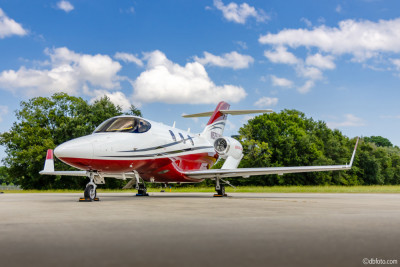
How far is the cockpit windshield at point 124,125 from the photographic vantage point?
13742 millimetres

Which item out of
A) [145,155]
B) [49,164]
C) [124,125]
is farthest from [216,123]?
[49,164]

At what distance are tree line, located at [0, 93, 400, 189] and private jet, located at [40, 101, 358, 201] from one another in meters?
24.6

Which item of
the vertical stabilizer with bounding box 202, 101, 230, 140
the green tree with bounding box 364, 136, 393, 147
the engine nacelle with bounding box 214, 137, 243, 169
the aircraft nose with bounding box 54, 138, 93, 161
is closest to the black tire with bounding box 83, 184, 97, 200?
the aircraft nose with bounding box 54, 138, 93, 161

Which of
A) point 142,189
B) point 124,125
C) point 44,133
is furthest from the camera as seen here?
point 44,133

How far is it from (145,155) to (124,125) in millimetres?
1493

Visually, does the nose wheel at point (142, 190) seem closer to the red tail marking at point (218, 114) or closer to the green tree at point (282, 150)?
the red tail marking at point (218, 114)

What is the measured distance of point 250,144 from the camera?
171ft

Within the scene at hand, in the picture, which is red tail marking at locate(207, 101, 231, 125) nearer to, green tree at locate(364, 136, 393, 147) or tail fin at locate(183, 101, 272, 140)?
tail fin at locate(183, 101, 272, 140)

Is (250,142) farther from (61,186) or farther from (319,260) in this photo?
(319,260)

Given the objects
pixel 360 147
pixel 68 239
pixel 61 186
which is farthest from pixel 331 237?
pixel 360 147

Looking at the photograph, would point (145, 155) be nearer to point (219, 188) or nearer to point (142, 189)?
point (142, 189)

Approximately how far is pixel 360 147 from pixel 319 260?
247ft

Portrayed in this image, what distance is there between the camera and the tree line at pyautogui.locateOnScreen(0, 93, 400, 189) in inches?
1697

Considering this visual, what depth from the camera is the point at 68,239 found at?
4109mm
